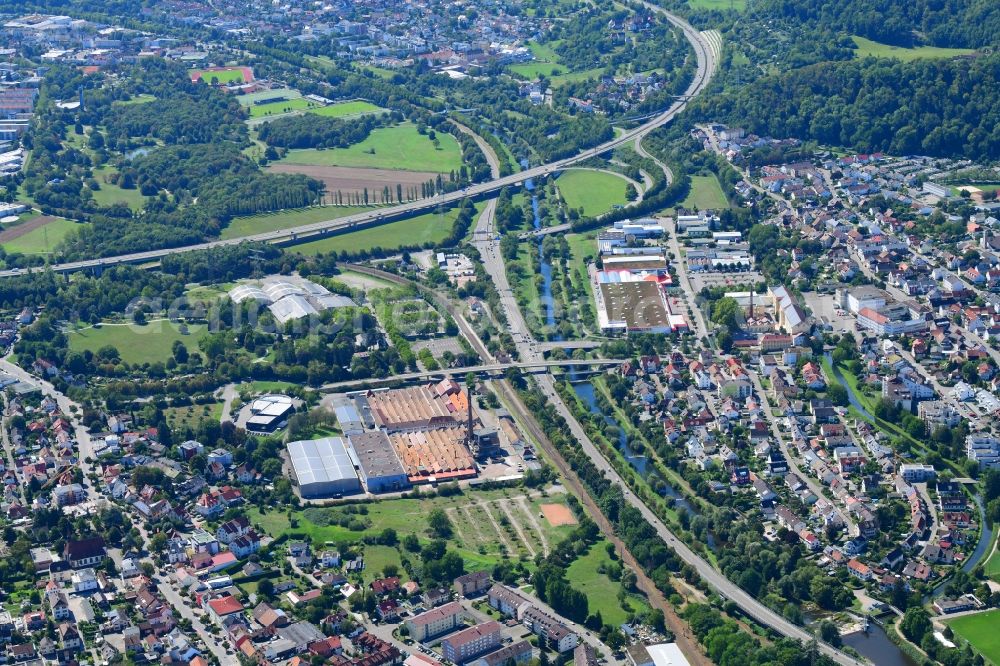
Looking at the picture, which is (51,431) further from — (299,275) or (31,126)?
(31,126)

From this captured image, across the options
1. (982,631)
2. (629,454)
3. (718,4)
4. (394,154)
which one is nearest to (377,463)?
(629,454)

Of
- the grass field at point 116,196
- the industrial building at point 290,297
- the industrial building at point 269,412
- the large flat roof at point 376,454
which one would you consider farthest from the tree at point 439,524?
the grass field at point 116,196

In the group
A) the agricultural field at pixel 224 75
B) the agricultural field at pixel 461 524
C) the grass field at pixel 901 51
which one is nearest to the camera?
the agricultural field at pixel 461 524

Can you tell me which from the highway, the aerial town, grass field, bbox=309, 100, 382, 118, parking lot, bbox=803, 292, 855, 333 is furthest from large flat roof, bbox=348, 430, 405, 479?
grass field, bbox=309, 100, 382, 118

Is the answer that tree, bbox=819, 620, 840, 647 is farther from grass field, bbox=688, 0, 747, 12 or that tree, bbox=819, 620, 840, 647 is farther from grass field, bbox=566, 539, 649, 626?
grass field, bbox=688, 0, 747, 12

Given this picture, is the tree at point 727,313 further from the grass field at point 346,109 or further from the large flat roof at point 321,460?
the grass field at point 346,109

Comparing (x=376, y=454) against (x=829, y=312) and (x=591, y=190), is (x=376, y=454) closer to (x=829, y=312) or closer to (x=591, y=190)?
(x=829, y=312)

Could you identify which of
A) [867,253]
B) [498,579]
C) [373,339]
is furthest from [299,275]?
[498,579]

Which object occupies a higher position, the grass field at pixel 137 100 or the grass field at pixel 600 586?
the grass field at pixel 600 586
